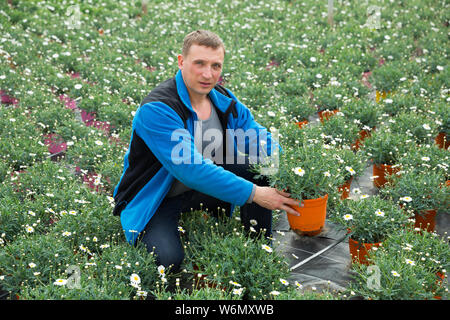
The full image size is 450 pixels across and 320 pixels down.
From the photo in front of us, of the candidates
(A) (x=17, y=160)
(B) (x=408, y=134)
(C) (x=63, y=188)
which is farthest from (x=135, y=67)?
(B) (x=408, y=134)

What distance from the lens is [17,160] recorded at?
15.2ft

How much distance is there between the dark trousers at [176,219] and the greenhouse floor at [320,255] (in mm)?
220

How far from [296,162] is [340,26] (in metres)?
7.05

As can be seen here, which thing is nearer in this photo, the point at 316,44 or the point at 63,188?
the point at 63,188

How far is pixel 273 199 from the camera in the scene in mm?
3186

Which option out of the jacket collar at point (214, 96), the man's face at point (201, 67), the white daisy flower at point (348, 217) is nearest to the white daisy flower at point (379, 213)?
the white daisy flower at point (348, 217)

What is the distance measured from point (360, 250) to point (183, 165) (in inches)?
54.2

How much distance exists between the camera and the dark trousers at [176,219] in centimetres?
318

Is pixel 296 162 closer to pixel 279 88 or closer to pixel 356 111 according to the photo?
pixel 356 111

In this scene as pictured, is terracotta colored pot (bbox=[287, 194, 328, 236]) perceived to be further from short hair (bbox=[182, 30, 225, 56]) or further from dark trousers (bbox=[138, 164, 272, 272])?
short hair (bbox=[182, 30, 225, 56])

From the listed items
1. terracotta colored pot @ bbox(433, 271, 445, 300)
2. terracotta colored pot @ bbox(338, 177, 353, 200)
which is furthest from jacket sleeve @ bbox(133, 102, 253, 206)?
terracotta colored pot @ bbox(338, 177, 353, 200)

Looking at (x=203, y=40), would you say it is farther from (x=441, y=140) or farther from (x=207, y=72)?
(x=441, y=140)

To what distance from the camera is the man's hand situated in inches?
124

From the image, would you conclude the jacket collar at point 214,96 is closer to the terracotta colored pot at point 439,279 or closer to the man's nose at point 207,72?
A: the man's nose at point 207,72
